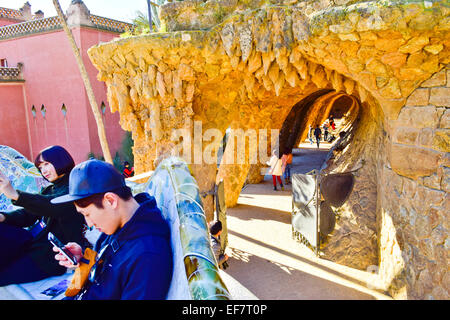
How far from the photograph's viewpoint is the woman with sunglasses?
1.73m

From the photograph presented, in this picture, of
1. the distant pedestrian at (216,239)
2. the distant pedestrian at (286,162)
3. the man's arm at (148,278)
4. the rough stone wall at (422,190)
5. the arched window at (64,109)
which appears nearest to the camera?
the man's arm at (148,278)

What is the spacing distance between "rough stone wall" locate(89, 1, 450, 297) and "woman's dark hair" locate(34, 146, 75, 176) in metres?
3.01

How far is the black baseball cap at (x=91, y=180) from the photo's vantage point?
4.43 ft

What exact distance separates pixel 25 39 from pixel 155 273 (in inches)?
541

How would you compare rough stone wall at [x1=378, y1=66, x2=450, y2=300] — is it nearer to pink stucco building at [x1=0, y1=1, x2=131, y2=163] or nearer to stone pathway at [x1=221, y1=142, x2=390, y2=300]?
stone pathway at [x1=221, y1=142, x2=390, y2=300]

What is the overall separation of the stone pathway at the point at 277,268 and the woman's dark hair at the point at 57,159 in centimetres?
330

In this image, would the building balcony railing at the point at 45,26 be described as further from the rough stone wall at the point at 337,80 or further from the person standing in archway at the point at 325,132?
the person standing in archway at the point at 325,132

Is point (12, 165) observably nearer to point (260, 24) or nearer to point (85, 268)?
point (85, 268)

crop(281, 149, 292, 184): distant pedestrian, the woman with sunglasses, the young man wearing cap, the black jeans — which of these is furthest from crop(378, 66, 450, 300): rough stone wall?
crop(281, 149, 292, 184): distant pedestrian

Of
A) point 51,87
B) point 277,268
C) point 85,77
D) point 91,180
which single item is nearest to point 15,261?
point 91,180

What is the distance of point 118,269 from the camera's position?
48.9 inches

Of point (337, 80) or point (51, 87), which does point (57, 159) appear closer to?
→ point (337, 80)

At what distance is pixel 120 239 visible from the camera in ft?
4.42

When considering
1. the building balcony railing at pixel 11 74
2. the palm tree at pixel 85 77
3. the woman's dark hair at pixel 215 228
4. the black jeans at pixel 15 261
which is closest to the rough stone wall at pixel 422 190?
the woman's dark hair at pixel 215 228
